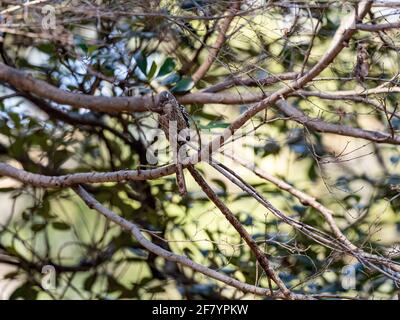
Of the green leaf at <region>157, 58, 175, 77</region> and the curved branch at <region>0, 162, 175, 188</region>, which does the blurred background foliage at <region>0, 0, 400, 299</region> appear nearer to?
the green leaf at <region>157, 58, 175, 77</region>

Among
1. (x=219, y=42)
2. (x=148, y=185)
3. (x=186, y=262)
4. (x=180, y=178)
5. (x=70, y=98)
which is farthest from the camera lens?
(x=148, y=185)

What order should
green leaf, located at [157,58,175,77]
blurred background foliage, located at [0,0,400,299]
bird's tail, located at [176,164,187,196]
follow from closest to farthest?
bird's tail, located at [176,164,187,196]
green leaf, located at [157,58,175,77]
blurred background foliage, located at [0,0,400,299]

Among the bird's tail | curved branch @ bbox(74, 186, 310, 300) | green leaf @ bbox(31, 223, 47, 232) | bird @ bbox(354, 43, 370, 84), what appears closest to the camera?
the bird's tail

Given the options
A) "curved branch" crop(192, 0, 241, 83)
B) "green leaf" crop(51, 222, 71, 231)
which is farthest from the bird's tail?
"green leaf" crop(51, 222, 71, 231)

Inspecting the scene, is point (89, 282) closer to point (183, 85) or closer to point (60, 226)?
point (60, 226)

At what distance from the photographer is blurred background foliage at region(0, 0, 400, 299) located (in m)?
2.77

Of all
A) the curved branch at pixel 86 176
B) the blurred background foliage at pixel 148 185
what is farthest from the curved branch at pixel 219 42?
the curved branch at pixel 86 176

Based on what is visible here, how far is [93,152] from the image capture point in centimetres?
310

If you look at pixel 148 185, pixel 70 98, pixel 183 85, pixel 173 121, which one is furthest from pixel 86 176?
pixel 148 185

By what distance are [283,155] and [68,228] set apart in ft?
3.09

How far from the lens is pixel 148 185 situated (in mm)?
3035
